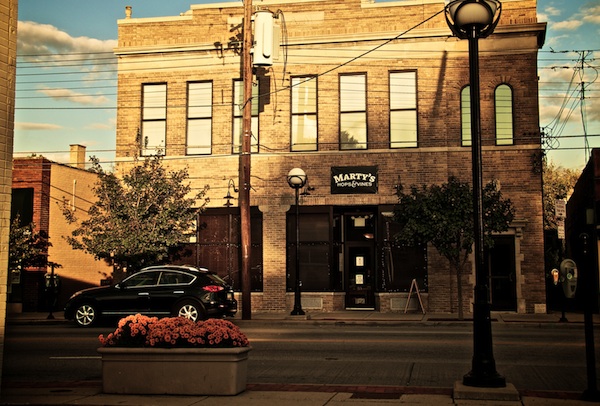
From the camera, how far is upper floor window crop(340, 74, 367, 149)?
2684 cm

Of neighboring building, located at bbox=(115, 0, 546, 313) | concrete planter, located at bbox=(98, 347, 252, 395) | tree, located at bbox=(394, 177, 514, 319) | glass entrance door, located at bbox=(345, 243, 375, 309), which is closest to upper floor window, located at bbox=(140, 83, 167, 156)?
neighboring building, located at bbox=(115, 0, 546, 313)

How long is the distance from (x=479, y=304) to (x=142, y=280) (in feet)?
44.6

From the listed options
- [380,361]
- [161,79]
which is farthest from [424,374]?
[161,79]

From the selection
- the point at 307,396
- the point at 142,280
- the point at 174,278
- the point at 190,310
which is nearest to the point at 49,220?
the point at 142,280

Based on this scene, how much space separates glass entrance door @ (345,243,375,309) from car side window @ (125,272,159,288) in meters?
8.56

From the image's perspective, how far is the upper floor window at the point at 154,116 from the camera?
93.4 ft

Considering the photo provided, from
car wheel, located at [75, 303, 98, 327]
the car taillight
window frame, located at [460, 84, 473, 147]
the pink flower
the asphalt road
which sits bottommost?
the asphalt road

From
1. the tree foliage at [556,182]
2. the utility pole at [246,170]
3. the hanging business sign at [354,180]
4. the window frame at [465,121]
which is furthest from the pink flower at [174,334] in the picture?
the tree foliage at [556,182]

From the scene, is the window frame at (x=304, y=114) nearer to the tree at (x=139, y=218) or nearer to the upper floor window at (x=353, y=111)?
the upper floor window at (x=353, y=111)

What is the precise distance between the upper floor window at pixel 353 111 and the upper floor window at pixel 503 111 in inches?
189

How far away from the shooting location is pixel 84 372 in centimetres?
1262

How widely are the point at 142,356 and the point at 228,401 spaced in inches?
56.5

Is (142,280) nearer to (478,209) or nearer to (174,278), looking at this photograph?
(174,278)

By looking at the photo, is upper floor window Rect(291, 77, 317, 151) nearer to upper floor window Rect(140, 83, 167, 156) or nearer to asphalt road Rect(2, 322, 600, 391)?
upper floor window Rect(140, 83, 167, 156)
